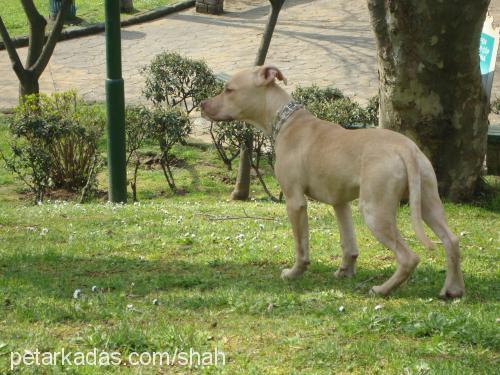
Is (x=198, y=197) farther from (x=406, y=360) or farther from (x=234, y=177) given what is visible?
→ (x=406, y=360)

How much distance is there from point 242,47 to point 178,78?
23.2 ft

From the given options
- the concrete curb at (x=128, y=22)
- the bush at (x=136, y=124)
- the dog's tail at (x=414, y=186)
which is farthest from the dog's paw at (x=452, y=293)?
the concrete curb at (x=128, y=22)

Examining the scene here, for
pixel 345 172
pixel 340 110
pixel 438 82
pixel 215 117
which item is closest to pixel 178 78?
pixel 340 110

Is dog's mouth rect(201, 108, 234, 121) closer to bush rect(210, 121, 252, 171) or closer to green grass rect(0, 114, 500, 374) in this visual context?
green grass rect(0, 114, 500, 374)

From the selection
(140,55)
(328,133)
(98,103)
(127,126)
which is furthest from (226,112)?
(140,55)

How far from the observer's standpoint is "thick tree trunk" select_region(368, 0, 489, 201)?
29.0ft

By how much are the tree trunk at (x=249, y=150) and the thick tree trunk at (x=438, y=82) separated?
2.40 meters

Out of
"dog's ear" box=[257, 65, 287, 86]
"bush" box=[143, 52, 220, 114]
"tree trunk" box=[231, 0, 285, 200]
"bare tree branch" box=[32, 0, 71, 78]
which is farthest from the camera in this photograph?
"bare tree branch" box=[32, 0, 71, 78]

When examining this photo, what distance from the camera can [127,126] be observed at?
12.3 metres

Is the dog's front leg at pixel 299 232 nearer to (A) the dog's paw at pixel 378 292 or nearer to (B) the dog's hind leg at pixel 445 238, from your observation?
(A) the dog's paw at pixel 378 292

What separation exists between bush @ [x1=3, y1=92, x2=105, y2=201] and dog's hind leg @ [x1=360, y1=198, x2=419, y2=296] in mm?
7130

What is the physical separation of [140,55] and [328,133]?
1431cm

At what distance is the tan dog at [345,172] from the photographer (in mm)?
5812

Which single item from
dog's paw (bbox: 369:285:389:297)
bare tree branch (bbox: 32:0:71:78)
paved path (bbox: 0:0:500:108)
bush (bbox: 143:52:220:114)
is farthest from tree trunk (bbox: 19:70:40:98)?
dog's paw (bbox: 369:285:389:297)
